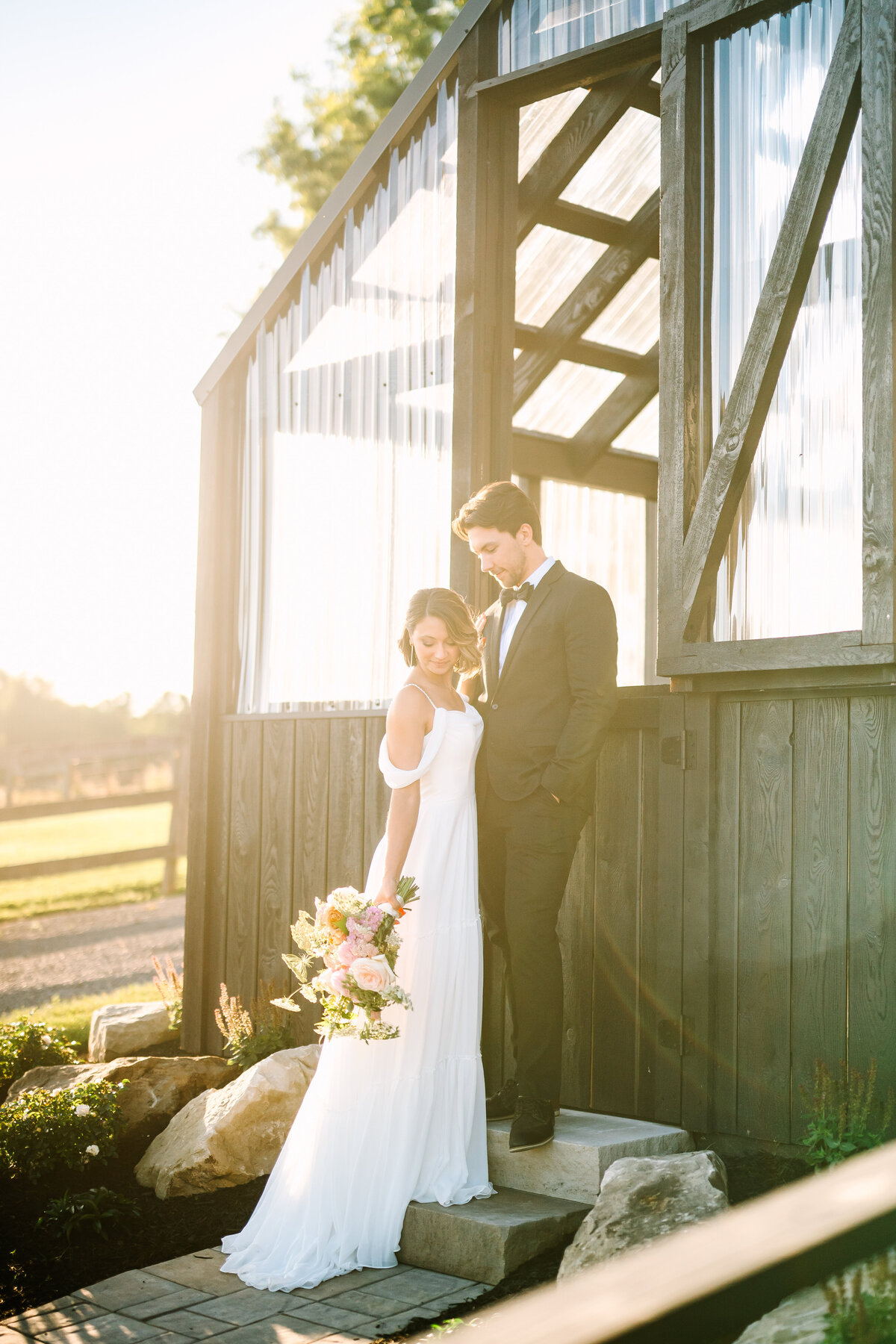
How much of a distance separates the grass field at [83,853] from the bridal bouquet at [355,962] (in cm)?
869

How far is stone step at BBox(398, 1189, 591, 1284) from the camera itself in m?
3.73

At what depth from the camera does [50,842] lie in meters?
21.3

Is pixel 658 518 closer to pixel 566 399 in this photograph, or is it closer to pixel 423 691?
pixel 423 691

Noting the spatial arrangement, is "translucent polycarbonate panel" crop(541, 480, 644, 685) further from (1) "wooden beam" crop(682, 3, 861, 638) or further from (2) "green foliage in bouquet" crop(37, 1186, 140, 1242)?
(2) "green foliage in bouquet" crop(37, 1186, 140, 1242)

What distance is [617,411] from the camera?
829cm

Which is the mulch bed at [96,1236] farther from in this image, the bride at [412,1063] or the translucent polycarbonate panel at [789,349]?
the translucent polycarbonate panel at [789,349]

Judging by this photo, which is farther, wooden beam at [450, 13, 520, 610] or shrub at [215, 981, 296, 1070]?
shrub at [215, 981, 296, 1070]

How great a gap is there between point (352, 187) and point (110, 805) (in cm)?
998

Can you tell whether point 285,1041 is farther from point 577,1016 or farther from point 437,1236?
point 437,1236

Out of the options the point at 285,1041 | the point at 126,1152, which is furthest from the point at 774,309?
the point at 126,1152

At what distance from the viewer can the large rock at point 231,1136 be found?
15.8 feet

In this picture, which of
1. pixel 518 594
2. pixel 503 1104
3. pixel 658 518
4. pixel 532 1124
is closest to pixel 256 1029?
pixel 503 1104

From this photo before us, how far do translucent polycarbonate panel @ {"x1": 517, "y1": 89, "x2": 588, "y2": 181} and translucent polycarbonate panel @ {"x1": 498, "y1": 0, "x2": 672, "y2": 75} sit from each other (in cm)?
38

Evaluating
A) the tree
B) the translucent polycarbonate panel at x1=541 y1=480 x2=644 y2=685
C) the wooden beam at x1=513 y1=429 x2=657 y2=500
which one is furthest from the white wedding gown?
the tree
